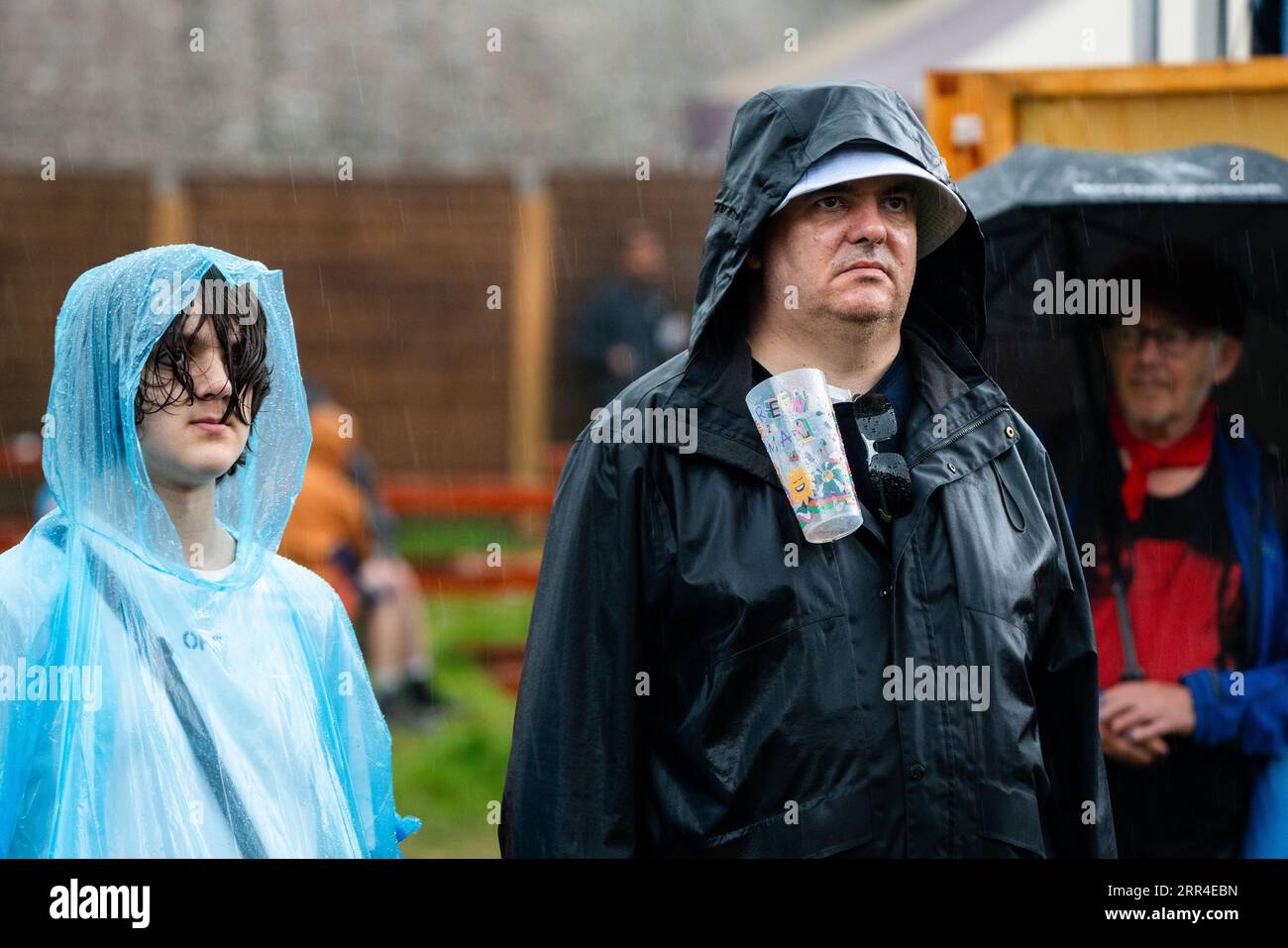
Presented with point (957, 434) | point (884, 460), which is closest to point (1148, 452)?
point (957, 434)

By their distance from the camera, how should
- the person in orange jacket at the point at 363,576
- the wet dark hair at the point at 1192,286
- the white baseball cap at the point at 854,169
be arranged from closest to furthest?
the white baseball cap at the point at 854,169 < the wet dark hair at the point at 1192,286 < the person in orange jacket at the point at 363,576

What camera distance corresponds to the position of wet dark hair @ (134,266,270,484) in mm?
3078

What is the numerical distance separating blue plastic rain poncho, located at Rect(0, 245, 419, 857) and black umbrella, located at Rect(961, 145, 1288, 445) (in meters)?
2.01

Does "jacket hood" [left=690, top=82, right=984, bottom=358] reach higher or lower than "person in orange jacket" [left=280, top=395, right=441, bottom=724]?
higher

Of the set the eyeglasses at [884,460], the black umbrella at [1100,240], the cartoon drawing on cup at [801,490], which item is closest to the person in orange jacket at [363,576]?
the black umbrella at [1100,240]

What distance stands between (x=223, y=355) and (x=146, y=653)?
55cm

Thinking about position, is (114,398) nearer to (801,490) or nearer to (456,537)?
(801,490)

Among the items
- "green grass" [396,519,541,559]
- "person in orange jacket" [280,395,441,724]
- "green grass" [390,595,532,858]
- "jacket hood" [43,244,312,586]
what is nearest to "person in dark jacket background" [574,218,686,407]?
"green grass" [396,519,541,559]

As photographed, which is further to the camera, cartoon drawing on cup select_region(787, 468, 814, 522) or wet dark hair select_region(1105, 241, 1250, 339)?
wet dark hair select_region(1105, 241, 1250, 339)

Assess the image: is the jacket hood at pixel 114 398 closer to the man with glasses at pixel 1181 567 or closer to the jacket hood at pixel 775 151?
the jacket hood at pixel 775 151

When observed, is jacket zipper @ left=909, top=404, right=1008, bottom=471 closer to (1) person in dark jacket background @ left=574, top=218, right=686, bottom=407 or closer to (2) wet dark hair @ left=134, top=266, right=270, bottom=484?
(2) wet dark hair @ left=134, top=266, right=270, bottom=484

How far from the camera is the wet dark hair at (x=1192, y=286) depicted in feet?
14.7

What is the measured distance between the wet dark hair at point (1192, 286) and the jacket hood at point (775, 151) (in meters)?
1.31
